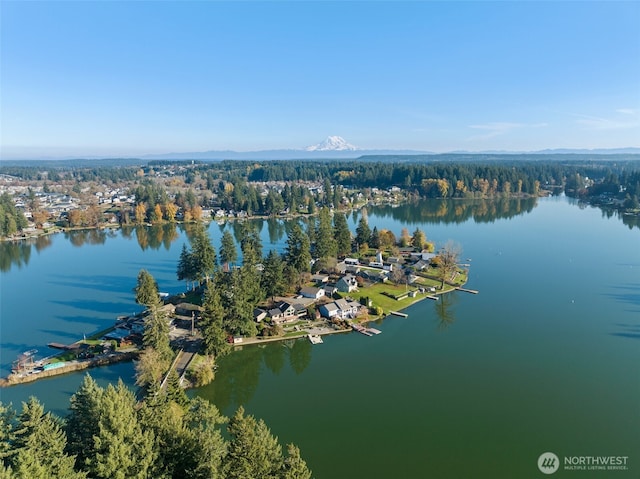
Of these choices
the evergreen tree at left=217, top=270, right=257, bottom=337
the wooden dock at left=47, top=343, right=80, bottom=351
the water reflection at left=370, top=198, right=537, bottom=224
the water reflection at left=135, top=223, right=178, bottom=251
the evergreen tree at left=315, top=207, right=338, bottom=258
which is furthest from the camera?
the water reflection at left=370, top=198, right=537, bottom=224

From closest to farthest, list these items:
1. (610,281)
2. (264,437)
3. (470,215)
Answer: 1. (264,437)
2. (610,281)
3. (470,215)

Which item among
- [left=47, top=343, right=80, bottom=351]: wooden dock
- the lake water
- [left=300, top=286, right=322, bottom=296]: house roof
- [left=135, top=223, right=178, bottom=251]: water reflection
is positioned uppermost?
[left=300, top=286, right=322, bottom=296]: house roof

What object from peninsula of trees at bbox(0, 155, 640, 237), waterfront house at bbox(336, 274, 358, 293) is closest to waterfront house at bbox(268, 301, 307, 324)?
waterfront house at bbox(336, 274, 358, 293)

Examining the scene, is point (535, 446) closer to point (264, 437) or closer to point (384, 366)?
point (384, 366)

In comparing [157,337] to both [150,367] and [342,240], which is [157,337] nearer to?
[150,367]

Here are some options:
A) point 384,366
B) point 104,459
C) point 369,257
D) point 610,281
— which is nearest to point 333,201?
point 369,257

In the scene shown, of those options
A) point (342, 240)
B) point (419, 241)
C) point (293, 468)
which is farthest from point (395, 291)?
point (293, 468)

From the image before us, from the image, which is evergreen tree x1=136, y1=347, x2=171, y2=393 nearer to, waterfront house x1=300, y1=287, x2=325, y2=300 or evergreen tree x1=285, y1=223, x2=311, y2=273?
waterfront house x1=300, y1=287, x2=325, y2=300
